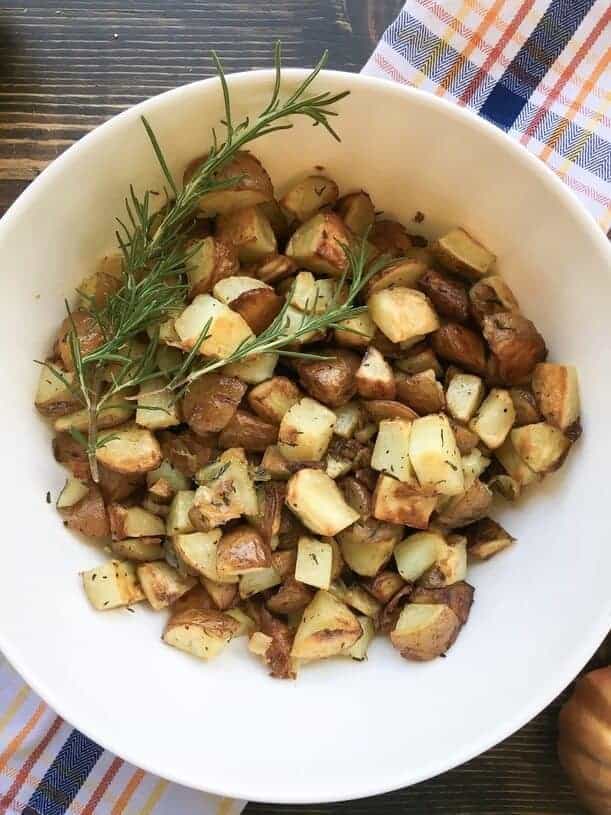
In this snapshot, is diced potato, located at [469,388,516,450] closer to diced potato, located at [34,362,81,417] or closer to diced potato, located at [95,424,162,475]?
diced potato, located at [95,424,162,475]

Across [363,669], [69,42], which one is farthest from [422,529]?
[69,42]

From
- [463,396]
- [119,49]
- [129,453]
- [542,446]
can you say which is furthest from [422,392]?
[119,49]

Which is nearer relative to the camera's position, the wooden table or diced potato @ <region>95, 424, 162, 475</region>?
diced potato @ <region>95, 424, 162, 475</region>

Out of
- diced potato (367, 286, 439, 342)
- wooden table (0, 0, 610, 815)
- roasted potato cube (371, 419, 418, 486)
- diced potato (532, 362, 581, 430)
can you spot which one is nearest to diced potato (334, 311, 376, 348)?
diced potato (367, 286, 439, 342)

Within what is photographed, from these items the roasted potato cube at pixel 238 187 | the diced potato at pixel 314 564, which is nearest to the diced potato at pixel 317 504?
the diced potato at pixel 314 564

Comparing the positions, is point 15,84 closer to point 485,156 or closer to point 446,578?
point 485,156

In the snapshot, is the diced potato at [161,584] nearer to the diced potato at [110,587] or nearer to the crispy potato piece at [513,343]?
the diced potato at [110,587]
